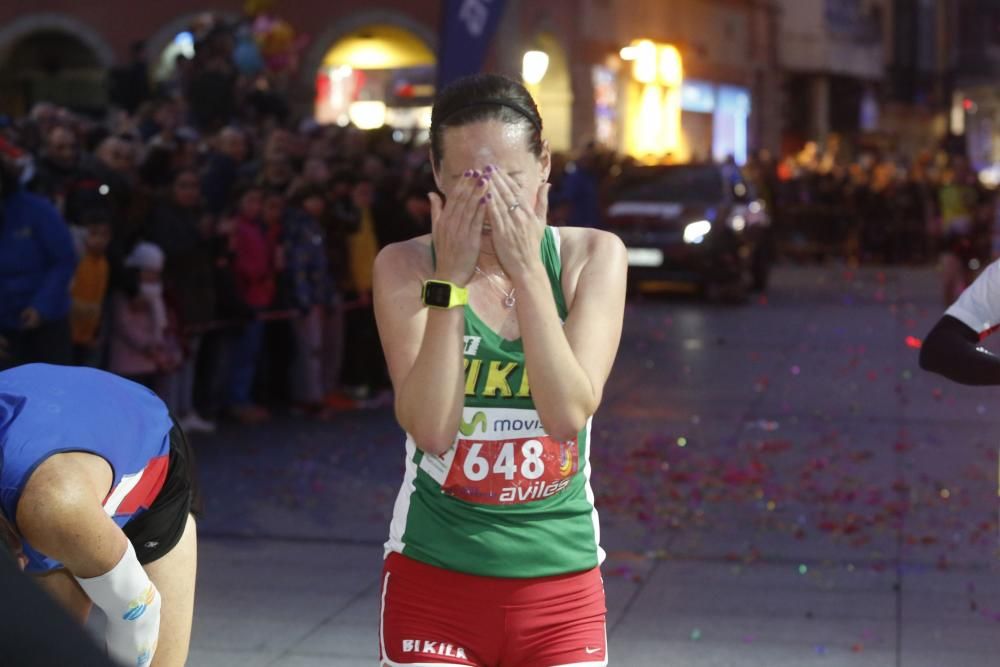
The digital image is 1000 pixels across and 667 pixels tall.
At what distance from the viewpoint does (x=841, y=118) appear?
A: 58688mm

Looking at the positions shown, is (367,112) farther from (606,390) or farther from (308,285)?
(308,285)

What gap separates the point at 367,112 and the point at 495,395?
28162 mm

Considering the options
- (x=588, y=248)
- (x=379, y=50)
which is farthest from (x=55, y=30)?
(x=588, y=248)

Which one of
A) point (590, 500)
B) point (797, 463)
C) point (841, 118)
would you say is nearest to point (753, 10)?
point (841, 118)

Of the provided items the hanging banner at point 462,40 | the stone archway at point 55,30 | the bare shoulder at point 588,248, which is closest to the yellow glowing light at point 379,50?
the stone archway at point 55,30

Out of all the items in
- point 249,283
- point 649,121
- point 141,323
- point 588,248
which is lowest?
point 141,323

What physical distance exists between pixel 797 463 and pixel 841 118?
4986cm

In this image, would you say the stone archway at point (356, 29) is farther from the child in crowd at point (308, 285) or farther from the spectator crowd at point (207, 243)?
the child in crowd at point (308, 285)

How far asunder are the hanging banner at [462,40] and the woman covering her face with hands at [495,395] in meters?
7.55

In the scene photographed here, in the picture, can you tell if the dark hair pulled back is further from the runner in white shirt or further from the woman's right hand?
the runner in white shirt

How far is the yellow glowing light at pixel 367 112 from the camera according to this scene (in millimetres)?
30375

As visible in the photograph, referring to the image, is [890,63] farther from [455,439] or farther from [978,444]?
[455,439]

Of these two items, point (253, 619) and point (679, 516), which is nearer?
point (253, 619)

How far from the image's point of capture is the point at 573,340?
2.91 m
